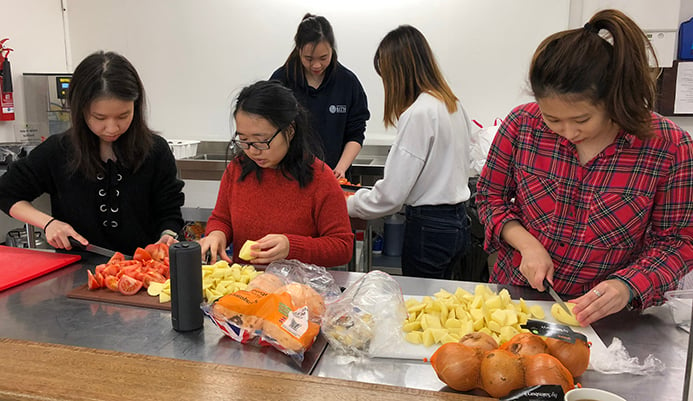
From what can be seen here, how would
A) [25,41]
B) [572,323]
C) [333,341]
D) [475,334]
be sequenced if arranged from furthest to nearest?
[25,41]
[572,323]
[333,341]
[475,334]

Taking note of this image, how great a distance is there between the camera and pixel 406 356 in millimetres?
1185

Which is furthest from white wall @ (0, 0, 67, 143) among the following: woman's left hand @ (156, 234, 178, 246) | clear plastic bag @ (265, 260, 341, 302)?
clear plastic bag @ (265, 260, 341, 302)

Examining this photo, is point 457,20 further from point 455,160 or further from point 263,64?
point 455,160

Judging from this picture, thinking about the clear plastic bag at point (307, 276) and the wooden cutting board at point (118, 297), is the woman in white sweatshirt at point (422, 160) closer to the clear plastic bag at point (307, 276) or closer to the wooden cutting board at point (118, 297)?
the clear plastic bag at point (307, 276)

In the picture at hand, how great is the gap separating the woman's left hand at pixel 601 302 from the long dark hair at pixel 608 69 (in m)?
0.39

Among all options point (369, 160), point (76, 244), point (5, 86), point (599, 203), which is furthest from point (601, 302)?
point (5, 86)

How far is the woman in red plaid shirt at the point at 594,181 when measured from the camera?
49.2 inches

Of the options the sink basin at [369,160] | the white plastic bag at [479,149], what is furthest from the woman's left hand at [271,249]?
the sink basin at [369,160]

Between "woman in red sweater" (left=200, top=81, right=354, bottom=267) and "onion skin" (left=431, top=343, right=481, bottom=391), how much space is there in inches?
30.1

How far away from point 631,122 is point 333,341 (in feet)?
2.82

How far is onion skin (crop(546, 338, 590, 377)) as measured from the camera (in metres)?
1.06

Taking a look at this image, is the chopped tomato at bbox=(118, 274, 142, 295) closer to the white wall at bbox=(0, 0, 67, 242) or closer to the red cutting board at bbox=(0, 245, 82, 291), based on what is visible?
the red cutting board at bbox=(0, 245, 82, 291)

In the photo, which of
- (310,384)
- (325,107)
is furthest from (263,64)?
(310,384)

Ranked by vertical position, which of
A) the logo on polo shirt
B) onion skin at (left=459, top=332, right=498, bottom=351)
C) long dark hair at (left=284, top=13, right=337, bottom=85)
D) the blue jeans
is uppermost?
long dark hair at (left=284, top=13, right=337, bottom=85)
